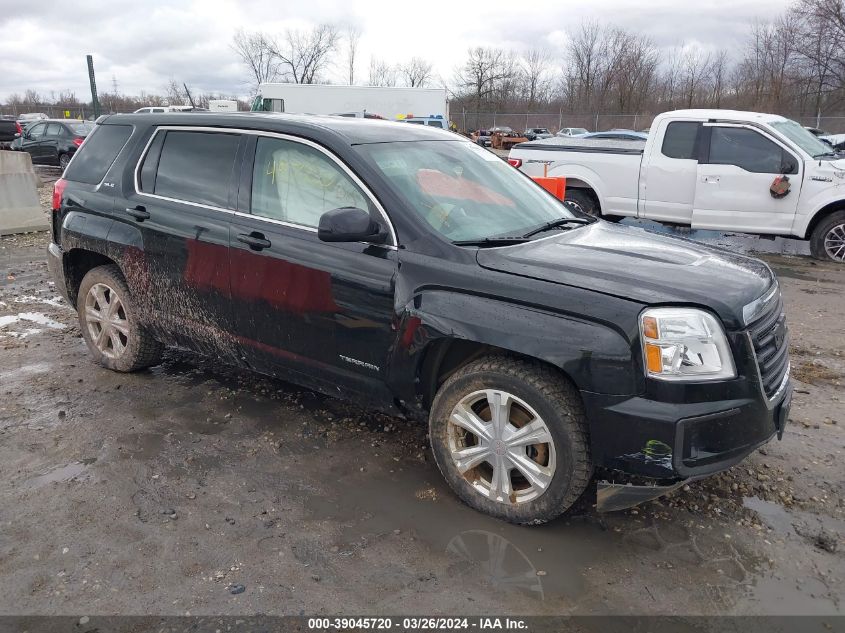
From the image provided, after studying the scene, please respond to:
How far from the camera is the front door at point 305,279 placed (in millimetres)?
3400

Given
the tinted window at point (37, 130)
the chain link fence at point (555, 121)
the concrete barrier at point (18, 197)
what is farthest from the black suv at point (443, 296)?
the chain link fence at point (555, 121)

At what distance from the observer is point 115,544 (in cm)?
296

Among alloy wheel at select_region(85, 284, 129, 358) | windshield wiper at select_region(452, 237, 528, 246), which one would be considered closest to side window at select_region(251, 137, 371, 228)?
windshield wiper at select_region(452, 237, 528, 246)

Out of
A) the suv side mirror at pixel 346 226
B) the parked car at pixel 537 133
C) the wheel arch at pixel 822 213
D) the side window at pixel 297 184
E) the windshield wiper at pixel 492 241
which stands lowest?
the wheel arch at pixel 822 213

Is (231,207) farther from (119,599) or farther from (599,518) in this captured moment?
(599,518)

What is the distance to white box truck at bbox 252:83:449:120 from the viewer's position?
2672 cm

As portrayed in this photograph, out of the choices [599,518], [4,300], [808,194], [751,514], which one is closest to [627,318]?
[599,518]

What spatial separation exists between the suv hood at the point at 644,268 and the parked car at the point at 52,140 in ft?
70.1

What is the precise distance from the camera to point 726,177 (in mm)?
9289

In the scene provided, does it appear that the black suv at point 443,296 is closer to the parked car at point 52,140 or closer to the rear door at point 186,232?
the rear door at point 186,232

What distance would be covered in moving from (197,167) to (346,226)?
60.7 inches

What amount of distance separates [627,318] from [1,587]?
2783 millimetres

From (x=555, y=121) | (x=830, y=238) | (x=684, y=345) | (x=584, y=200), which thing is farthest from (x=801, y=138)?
(x=555, y=121)

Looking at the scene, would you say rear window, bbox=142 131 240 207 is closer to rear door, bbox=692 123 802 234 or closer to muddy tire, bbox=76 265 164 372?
muddy tire, bbox=76 265 164 372
